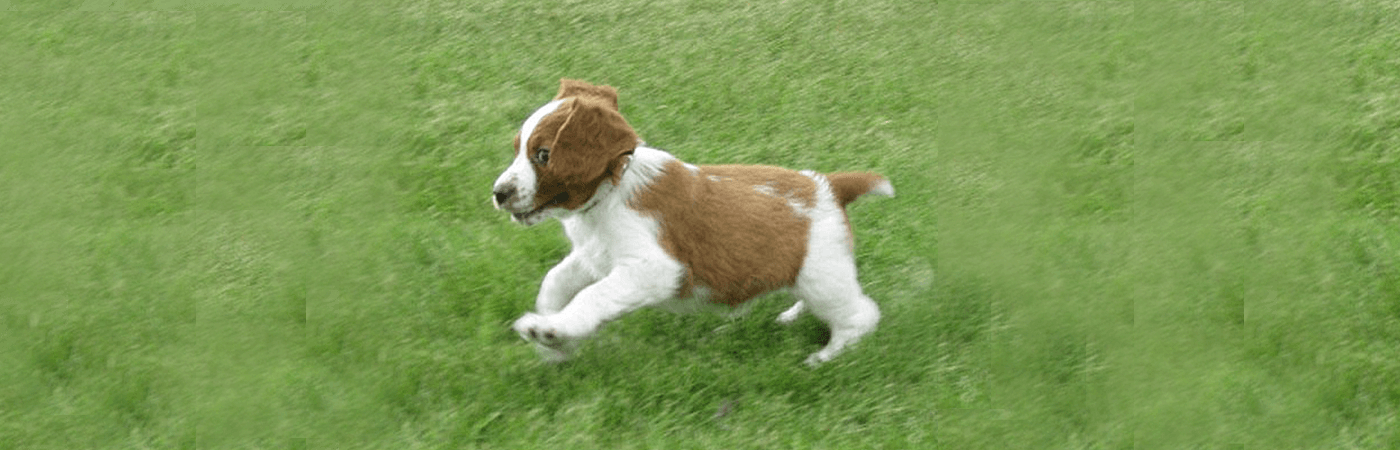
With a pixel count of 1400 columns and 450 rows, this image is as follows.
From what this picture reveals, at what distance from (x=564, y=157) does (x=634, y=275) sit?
1.65ft

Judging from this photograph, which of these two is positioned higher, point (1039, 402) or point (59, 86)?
point (59, 86)

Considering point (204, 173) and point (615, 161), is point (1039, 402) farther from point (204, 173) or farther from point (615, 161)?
point (204, 173)

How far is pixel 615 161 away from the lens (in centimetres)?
514

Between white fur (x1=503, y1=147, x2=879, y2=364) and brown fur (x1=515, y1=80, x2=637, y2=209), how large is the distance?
0.12 meters

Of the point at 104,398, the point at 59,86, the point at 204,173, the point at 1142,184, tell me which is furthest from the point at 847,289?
the point at 59,86

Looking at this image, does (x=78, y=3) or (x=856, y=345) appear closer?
(x=856, y=345)

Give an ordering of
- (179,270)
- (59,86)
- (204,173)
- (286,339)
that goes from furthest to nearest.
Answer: (59,86)
(204,173)
(179,270)
(286,339)

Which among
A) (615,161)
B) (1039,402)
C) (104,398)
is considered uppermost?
(615,161)

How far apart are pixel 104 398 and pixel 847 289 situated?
272cm

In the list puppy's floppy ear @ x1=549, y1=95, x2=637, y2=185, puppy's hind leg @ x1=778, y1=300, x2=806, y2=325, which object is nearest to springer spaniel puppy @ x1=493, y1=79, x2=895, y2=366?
puppy's floppy ear @ x1=549, y1=95, x2=637, y2=185

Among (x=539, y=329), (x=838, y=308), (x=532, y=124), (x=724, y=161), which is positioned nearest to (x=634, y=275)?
(x=539, y=329)

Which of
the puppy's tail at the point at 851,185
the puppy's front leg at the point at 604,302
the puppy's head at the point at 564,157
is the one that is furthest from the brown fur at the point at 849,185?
the puppy's head at the point at 564,157

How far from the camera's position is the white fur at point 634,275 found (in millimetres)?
5207

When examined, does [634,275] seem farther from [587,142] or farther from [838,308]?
[838,308]
